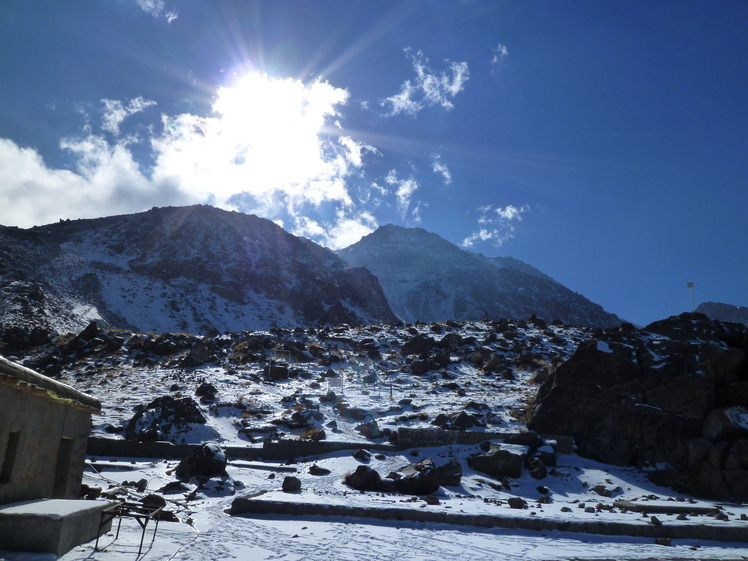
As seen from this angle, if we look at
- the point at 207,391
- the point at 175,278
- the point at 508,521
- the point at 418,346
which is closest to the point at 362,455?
the point at 508,521

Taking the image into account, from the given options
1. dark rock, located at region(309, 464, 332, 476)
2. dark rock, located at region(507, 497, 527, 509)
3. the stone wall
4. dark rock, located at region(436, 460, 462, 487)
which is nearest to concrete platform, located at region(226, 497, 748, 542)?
dark rock, located at region(507, 497, 527, 509)

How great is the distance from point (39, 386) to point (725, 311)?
18315 centimetres

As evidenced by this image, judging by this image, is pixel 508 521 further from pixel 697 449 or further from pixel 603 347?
pixel 603 347

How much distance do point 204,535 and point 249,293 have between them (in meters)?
67.1

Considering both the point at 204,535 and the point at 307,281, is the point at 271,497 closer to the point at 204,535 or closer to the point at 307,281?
the point at 204,535

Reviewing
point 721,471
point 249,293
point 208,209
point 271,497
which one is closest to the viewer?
point 271,497

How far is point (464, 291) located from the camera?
147875 millimetres

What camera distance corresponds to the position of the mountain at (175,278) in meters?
54.1

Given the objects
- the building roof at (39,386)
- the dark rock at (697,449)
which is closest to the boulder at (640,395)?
the dark rock at (697,449)

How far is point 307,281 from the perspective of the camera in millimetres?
85125

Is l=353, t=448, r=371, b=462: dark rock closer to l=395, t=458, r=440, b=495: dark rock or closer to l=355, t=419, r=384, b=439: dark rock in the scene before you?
l=355, t=419, r=384, b=439: dark rock

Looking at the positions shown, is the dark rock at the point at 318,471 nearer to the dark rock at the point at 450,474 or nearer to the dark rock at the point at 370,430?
the dark rock at the point at 450,474

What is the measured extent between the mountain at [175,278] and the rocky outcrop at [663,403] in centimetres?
3933

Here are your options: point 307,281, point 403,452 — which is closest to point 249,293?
point 307,281
